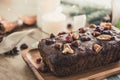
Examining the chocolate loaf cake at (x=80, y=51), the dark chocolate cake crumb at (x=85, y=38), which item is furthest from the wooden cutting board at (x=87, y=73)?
the dark chocolate cake crumb at (x=85, y=38)

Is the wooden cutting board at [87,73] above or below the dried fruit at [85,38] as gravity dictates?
below

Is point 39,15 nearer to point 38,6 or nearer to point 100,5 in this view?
point 38,6

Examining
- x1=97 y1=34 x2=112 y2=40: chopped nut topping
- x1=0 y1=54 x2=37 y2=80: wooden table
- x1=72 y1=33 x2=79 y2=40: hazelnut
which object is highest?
x1=72 y1=33 x2=79 y2=40: hazelnut

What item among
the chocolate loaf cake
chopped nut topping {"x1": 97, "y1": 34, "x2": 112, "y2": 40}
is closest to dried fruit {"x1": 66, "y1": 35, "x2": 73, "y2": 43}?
the chocolate loaf cake

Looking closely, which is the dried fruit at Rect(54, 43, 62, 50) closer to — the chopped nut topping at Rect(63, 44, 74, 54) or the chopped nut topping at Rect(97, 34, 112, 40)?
the chopped nut topping at Rect(63, 44, 74, 54)

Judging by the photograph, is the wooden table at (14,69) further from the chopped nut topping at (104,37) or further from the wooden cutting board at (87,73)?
the chopped nut topping at (104,37)

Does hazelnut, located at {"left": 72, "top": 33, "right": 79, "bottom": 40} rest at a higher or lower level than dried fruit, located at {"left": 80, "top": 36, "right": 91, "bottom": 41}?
higher

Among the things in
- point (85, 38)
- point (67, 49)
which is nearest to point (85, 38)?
point (85, 38)

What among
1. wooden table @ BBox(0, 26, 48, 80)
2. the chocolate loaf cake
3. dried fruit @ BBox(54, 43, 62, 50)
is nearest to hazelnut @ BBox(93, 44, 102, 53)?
the chocolate loaf cake
